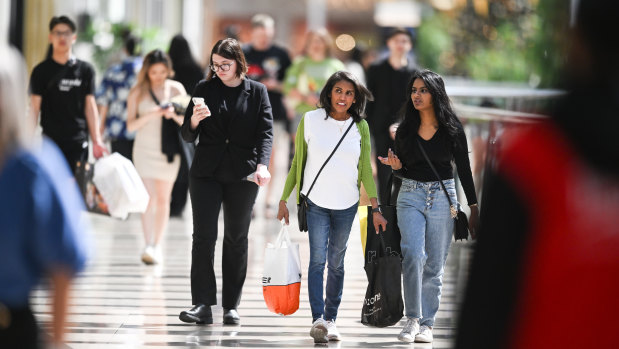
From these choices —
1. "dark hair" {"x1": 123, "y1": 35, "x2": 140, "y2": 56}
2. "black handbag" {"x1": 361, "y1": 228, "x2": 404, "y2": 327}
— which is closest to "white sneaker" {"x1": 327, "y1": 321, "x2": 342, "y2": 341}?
"black handbag" {"x1": 361, "y1": 228, "x2": 404, "y2": 327}

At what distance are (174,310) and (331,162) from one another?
180 centimetres

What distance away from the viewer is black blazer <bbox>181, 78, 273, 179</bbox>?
7172 mm

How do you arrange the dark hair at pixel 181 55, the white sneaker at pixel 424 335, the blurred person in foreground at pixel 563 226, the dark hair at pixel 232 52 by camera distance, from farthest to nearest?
1. the dark hair at pixel 181 55
2. the dark hair at pixel 232 52
3. the white sneaker at pixel 424 335
4. the blurred person in foreground at pixel 563 226

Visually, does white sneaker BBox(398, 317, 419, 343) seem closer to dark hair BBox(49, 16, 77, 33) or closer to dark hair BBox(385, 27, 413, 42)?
dark hair BBox(49, 16, 77, 33)

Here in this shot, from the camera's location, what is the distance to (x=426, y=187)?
666cm

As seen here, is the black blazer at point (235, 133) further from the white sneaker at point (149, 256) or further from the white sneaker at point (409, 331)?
the white sneaker at point (149, 256)

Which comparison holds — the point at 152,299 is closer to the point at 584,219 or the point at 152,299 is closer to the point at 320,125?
the point at 320,125

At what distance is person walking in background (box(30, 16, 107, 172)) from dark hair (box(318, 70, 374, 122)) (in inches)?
116

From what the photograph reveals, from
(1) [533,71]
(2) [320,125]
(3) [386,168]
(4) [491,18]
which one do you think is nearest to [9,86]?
(2) [320,125]

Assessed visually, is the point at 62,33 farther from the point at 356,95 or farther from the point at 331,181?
the point at 331,181

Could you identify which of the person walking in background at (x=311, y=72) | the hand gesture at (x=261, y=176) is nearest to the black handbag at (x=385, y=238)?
the hand gesture at (x=261, y=176)

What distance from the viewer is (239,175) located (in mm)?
7176

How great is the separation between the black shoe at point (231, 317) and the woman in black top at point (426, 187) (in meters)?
1.12

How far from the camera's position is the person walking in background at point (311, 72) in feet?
41.0
